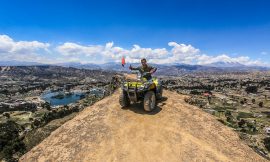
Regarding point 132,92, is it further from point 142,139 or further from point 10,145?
point 10,145

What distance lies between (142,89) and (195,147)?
5.45m

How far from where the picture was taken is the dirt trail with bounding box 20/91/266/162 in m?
14.8

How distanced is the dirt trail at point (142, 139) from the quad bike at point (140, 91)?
0.70 meters

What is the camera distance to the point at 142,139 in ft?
51.1

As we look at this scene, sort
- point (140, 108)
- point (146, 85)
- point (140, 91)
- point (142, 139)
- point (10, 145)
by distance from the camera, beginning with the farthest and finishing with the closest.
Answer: point (10, 145), point (140, 108), point (146, 85), point (140, 91), point (142, 139)

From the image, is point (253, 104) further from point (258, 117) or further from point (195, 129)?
point (195, 129)

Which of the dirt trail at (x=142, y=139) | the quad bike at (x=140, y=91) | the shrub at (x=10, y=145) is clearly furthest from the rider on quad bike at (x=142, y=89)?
the shrub at (x=10, y=145)

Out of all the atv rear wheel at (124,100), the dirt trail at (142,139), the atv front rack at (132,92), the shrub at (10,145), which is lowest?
the shrub at (10,145)

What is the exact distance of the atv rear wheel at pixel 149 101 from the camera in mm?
18344

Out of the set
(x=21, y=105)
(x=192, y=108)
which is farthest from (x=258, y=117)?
(x=21, y=105)

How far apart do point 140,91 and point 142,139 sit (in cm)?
390

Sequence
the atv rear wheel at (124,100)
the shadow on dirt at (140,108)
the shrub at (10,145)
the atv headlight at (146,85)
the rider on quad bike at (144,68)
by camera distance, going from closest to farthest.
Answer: the atv headlight at (146,85) → the shadow on dirt at (140,108) → the atv rear wheel at (124,100) → the rider on quad bike at (144,68) → the shrub at (10,145)

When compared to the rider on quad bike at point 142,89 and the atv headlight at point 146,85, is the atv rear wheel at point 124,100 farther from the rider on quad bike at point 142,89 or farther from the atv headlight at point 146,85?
the atv headlight at point 146,85

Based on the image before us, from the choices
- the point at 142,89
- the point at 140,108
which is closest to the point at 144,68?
the point at 142,89
